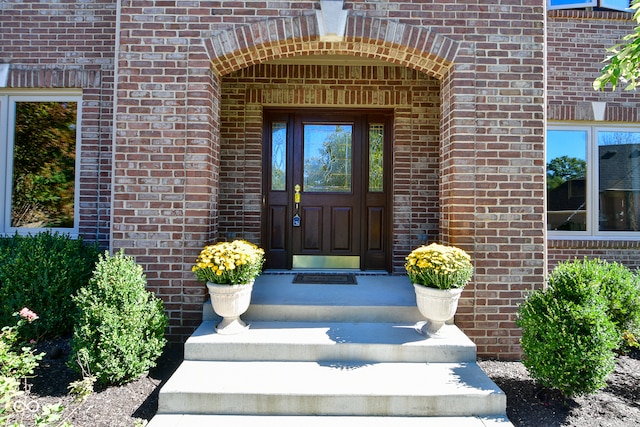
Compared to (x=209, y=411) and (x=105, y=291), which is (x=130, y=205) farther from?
(x=209, y=411)

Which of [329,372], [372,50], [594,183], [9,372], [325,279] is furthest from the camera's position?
[594,183]

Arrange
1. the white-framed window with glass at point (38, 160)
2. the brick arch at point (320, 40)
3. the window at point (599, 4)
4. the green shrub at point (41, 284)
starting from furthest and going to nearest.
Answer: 1. the window at point (599, 4)
2. the white-framed window with glass at point (38, 160)
3. the brick arch at point (320, 40)
4. the green shrub at point (41, 284)

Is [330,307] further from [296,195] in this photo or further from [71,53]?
[71,53]

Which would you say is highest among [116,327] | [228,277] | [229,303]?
[228,277]

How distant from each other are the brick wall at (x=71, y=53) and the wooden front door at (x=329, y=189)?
2.06 metres

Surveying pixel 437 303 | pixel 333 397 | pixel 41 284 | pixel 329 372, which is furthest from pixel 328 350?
pixel 41 284

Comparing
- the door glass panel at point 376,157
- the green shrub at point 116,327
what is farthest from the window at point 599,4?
the green shrub at point 116,327

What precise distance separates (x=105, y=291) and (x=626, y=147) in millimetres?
6762

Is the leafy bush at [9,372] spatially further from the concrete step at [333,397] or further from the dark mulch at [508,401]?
the concrete step at [333,397]

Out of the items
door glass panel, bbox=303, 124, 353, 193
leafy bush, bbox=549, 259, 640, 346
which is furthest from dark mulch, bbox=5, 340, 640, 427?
door glass panel, bbox=303, 124, 353, 193

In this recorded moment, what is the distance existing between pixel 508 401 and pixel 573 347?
2.18 feet

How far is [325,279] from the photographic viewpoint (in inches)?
190

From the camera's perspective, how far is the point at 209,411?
2.83 metres

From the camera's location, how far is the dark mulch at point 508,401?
9.19 feet
